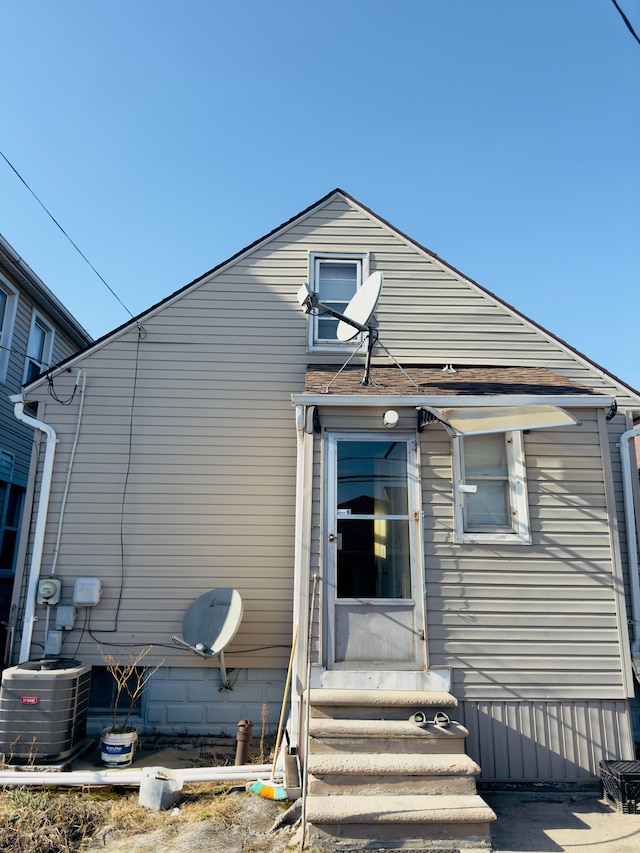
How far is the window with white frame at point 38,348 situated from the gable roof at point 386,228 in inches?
140

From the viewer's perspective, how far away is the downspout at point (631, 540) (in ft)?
20.6

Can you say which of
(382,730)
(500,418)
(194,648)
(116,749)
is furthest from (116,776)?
(500,418)

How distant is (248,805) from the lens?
15.5ft

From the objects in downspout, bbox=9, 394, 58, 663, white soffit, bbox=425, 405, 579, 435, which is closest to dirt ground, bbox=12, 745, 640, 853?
downspout, bbox=9, 394, 58, 663

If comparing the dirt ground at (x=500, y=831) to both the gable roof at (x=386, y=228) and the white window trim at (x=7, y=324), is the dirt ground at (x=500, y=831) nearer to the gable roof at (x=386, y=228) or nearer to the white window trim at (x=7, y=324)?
the gable roof at (x=386, y=228)

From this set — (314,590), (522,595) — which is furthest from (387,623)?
(522,595)

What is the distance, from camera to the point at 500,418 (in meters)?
5.66

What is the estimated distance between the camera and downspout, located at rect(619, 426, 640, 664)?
6.28 metres

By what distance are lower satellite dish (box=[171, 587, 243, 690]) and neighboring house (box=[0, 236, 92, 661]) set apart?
14.2 feet

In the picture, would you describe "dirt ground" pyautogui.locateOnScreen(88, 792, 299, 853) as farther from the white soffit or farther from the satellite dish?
the satellite dish

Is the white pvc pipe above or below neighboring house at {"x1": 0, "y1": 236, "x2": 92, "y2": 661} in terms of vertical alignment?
below

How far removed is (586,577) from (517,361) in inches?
121

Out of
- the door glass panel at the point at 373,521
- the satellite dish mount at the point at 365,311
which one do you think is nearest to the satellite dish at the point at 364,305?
the satellite dish mount at the point at 365,311

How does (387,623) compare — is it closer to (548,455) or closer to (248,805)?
(248,805)
